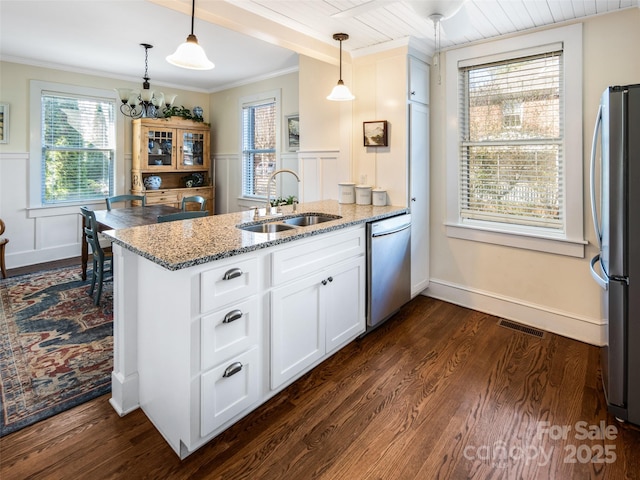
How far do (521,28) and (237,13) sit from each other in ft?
7.11

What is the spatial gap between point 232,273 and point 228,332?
11.0 inches

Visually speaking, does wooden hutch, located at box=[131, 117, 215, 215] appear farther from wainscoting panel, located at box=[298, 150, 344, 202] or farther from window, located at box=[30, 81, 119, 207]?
→ wainscoting panel, located at box=[298, 150, 344, 202]

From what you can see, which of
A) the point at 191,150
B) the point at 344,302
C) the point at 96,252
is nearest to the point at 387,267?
the point at 344,302

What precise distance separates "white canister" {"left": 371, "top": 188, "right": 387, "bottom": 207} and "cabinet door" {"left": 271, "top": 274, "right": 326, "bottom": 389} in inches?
50.1

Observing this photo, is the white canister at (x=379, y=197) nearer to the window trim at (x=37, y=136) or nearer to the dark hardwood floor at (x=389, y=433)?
the dark hardwood floor at (x=389, y=433)

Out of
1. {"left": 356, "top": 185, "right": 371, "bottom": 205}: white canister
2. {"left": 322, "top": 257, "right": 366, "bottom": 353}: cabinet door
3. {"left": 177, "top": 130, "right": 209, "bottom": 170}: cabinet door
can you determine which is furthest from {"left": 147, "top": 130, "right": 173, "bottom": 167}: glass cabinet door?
{"left": 322, "top": 257, "right": 366, "bottom": 353}: cabinet door

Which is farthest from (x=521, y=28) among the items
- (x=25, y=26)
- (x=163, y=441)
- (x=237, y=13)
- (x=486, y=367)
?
(x=25, y=26)

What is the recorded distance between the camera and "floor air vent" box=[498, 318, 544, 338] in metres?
2.96

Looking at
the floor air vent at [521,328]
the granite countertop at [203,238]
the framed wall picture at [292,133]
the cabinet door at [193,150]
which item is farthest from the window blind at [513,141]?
the cabinet door at [193,150]

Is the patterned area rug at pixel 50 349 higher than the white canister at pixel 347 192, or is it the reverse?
the white canister at pixel 347 192

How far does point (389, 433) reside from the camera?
1840 millimetres

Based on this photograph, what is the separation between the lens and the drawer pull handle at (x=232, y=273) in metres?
1.69

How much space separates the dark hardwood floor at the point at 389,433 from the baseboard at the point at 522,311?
1.14 feet

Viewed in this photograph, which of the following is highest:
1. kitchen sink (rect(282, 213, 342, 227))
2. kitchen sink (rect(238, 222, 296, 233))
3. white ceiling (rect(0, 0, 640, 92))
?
white ceiling (rect(0, 0, 640, 92))
